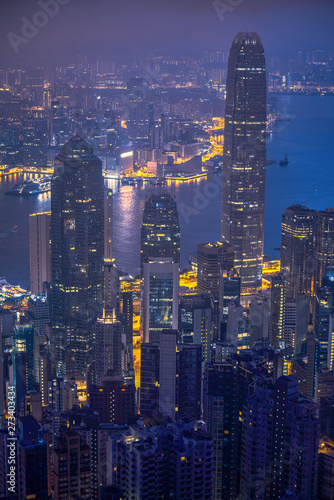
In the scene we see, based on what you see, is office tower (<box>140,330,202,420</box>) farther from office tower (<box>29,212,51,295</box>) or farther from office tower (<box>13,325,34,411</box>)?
office tower (<box>29,212,51,295</box>)

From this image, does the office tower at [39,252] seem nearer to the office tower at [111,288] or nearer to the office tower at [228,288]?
the office tower at [111,288]

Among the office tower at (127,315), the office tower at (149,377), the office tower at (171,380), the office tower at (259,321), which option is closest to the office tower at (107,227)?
the office tower at (127,315)

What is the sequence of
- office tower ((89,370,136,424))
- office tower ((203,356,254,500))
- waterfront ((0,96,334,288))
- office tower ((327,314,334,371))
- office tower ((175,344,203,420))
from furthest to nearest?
waterfront ((0,96,334,288)) → office tower ((327,314,334,371)) → office tower ((175,344,203,420)) → office tower ((89,370,136,424)) → office tower ((203,356,254,500))

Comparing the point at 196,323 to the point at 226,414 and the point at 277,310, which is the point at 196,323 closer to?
the point at 277,310

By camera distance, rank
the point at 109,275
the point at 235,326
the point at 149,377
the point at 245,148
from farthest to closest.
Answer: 1. the point at 245,148
2. the point at 109,275
3. the point at 235,326
4. the point at 149,377

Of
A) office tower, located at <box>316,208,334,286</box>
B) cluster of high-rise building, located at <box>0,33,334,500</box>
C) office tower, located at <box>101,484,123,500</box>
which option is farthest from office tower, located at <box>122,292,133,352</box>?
office tower, located at <box>101,484,123,500</box>

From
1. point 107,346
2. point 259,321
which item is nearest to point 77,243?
point 107,346

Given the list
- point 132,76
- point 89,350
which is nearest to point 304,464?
point 89,350
